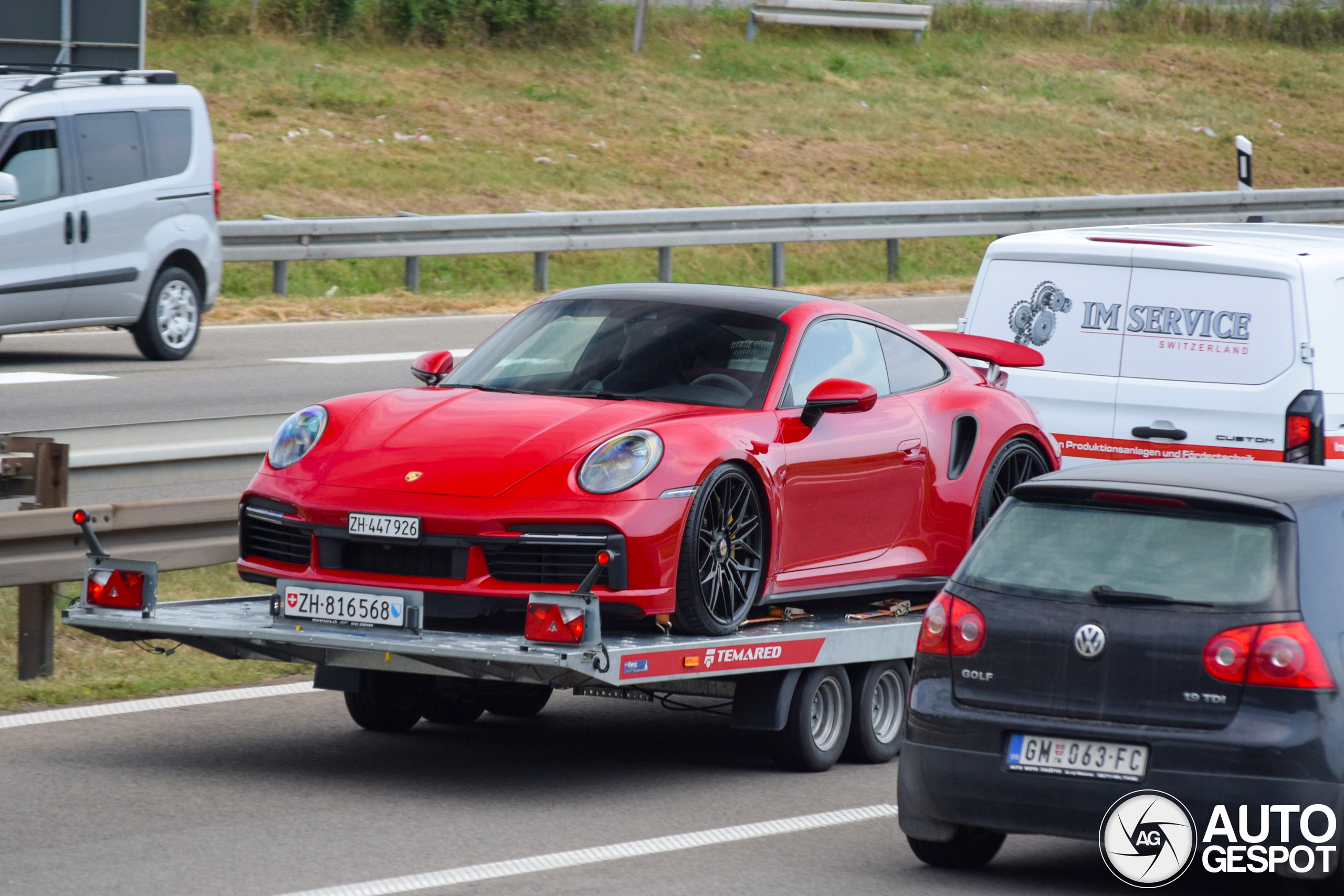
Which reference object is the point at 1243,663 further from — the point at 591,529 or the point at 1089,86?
the point at 1089,86

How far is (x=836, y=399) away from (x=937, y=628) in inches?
72.0

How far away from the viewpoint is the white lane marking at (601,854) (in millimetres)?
5711

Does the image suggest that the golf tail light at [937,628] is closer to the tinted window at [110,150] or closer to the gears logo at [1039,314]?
the gears logo at [1039,314]

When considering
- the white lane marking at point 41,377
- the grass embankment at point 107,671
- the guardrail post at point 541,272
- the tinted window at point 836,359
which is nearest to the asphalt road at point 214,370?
the white lane marking at point 41,377

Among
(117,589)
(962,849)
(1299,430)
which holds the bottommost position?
(962,849)

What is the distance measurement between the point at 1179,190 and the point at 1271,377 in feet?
79.3

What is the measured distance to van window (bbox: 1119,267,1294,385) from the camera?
9.55 m

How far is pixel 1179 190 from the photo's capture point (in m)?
32.8

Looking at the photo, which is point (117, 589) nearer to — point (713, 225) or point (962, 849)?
point (962, 849)

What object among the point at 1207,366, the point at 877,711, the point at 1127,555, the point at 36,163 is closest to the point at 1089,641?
the point at 1127,555

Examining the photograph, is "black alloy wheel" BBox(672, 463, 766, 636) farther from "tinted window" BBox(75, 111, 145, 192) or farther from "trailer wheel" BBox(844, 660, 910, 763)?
"tinted window" BBox(75, 111, 145, 192)

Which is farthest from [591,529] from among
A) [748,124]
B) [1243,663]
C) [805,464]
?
[748,124]

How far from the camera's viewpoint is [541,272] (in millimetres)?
22109

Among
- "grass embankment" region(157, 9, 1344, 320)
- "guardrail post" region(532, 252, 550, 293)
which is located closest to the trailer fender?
"grass embankment" region(157, 9, 1344, 320)
